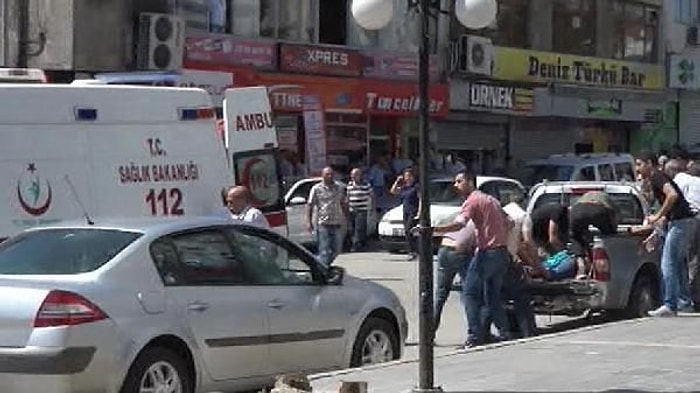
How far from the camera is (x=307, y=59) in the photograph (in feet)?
106

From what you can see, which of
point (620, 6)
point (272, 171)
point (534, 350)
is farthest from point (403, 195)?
point (620, 6)

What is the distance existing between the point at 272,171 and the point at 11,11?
10245mm

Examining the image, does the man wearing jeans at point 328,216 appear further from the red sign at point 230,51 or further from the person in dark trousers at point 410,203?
the red sign at point 230,51

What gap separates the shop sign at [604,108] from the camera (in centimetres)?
4297

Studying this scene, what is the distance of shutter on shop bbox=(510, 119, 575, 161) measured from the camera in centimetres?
4106

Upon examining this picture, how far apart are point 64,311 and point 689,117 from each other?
42.8 metres

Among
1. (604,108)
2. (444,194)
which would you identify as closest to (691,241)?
(444,194)

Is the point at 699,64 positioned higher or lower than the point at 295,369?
higher

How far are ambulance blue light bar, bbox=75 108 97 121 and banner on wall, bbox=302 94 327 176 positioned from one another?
1607 cm

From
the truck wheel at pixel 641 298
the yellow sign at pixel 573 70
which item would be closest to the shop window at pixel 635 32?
the yellow sign at pixel 573 70

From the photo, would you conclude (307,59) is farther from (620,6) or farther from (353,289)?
(353,289)

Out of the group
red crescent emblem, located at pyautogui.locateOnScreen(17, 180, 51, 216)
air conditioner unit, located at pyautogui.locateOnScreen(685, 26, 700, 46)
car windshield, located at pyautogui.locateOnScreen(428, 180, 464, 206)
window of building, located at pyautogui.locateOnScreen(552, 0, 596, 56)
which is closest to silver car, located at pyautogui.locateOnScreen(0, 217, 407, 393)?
red crescent emblem, located at pyautogui.locateOnScreen(17, 180, 51, 216)

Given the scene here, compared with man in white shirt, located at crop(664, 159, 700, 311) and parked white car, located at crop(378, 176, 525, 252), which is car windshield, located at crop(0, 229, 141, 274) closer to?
man in white shirt, located at crop(664, 159, 700, 311)

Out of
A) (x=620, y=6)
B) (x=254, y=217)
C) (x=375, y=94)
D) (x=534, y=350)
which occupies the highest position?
(x=620, y=6)
